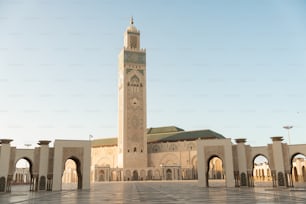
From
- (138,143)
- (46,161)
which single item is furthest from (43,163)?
(138,143)

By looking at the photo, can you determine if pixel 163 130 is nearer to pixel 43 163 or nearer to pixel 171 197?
pixel 43 163

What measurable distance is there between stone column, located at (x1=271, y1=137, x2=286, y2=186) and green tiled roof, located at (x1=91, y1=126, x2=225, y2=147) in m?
40.4

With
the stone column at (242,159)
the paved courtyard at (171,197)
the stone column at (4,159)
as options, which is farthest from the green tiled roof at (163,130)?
the paved courtyard at (171,197)

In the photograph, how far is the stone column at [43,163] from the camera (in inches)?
975

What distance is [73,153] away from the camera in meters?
26.1

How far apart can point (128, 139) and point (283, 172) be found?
42.6 m

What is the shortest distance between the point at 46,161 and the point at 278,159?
1852 cm

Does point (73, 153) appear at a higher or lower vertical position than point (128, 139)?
lower

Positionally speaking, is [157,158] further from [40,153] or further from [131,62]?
[40,153]

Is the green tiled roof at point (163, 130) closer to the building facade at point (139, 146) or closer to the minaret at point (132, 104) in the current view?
the building facade at point (139, 146)

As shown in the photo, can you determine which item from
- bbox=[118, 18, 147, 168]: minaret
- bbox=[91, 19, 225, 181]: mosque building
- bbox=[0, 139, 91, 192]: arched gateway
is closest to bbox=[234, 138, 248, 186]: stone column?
bbox=[0, 139, 91, 192]: arched gateway

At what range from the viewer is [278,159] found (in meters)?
25.7

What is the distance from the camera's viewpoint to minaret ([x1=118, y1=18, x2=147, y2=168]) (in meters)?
64.2

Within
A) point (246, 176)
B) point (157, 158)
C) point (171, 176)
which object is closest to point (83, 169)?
point (246, 176)
